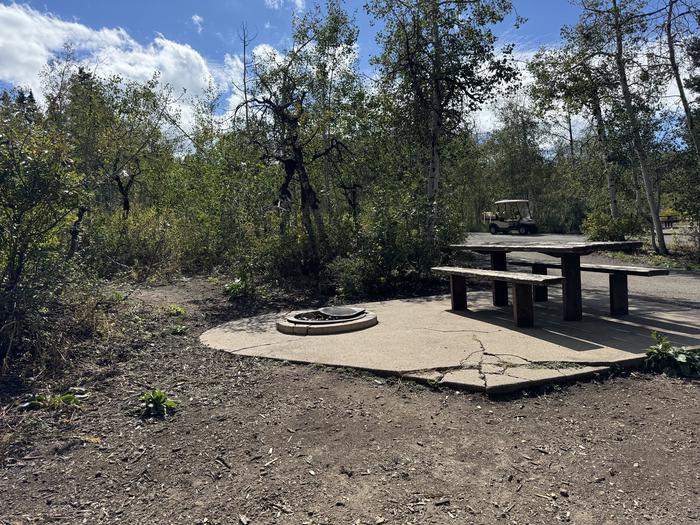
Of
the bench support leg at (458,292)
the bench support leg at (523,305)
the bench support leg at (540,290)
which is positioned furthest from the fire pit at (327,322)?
the bench support leg at (540,290)

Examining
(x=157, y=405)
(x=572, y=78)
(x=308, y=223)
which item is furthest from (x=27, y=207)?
(x=572, y=78)

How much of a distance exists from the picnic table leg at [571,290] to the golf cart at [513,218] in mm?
22521

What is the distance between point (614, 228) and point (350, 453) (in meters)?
15.1

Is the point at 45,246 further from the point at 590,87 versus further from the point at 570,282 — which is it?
the point at 590,87

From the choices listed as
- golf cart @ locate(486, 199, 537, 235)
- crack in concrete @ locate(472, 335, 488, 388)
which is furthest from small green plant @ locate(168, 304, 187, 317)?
golf cart @ locate(486, 199, 537, 235)

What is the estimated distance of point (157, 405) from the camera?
3062 millimetres

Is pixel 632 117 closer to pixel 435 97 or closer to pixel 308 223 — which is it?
pixel 435 97

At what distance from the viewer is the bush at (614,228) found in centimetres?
1495

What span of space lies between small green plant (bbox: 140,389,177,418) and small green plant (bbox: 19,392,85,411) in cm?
47

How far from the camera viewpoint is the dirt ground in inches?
79.2

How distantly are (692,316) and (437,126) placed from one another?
620 centimetres

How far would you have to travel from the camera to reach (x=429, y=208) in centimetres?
895

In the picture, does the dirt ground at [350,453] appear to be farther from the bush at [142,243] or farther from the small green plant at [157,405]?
the bush at [142,243]

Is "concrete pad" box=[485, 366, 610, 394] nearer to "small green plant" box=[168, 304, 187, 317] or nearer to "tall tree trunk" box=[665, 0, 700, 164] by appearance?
"small green plant" box=[168, 304, 187, 317]
